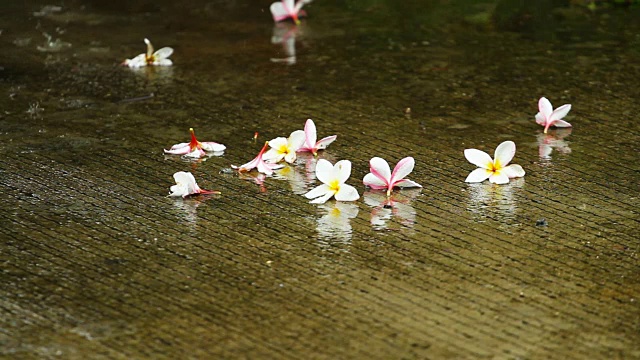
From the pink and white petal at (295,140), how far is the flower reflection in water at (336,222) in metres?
0.40

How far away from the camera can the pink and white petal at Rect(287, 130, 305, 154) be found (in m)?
3.05

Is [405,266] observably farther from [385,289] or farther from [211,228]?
[211,228]

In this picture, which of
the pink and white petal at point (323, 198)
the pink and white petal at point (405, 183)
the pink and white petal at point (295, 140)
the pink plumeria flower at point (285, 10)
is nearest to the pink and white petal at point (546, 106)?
the pink and white petal at point (405, 183)

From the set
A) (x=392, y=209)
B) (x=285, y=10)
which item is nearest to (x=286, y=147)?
(x=392, y=209)

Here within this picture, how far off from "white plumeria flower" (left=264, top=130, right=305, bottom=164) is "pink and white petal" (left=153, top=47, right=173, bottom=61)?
1.24m

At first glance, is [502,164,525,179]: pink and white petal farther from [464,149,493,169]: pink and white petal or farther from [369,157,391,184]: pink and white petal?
[369,157,391,184]: pink and white petal

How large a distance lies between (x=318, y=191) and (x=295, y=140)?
1.14 feet

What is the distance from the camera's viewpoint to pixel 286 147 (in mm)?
3066

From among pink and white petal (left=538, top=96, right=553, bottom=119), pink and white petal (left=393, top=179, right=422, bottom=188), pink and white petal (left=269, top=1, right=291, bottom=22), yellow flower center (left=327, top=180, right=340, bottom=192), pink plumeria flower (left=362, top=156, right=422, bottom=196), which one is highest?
pink and white petal (left=269, top=1, right=291, bottom=22)

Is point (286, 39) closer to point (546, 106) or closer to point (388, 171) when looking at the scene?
point (546, 106)

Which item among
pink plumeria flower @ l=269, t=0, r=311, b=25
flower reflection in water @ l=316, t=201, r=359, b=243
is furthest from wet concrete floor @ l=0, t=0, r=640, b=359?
pink plumeria flower @ l=269, t=0, r=311, b=25

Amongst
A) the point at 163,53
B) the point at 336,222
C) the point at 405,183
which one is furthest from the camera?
the point at 163,53

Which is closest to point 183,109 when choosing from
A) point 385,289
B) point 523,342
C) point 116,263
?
point 116,263

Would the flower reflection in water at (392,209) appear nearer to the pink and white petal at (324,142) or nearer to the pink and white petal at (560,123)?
the pink and white petal at (324,142)
